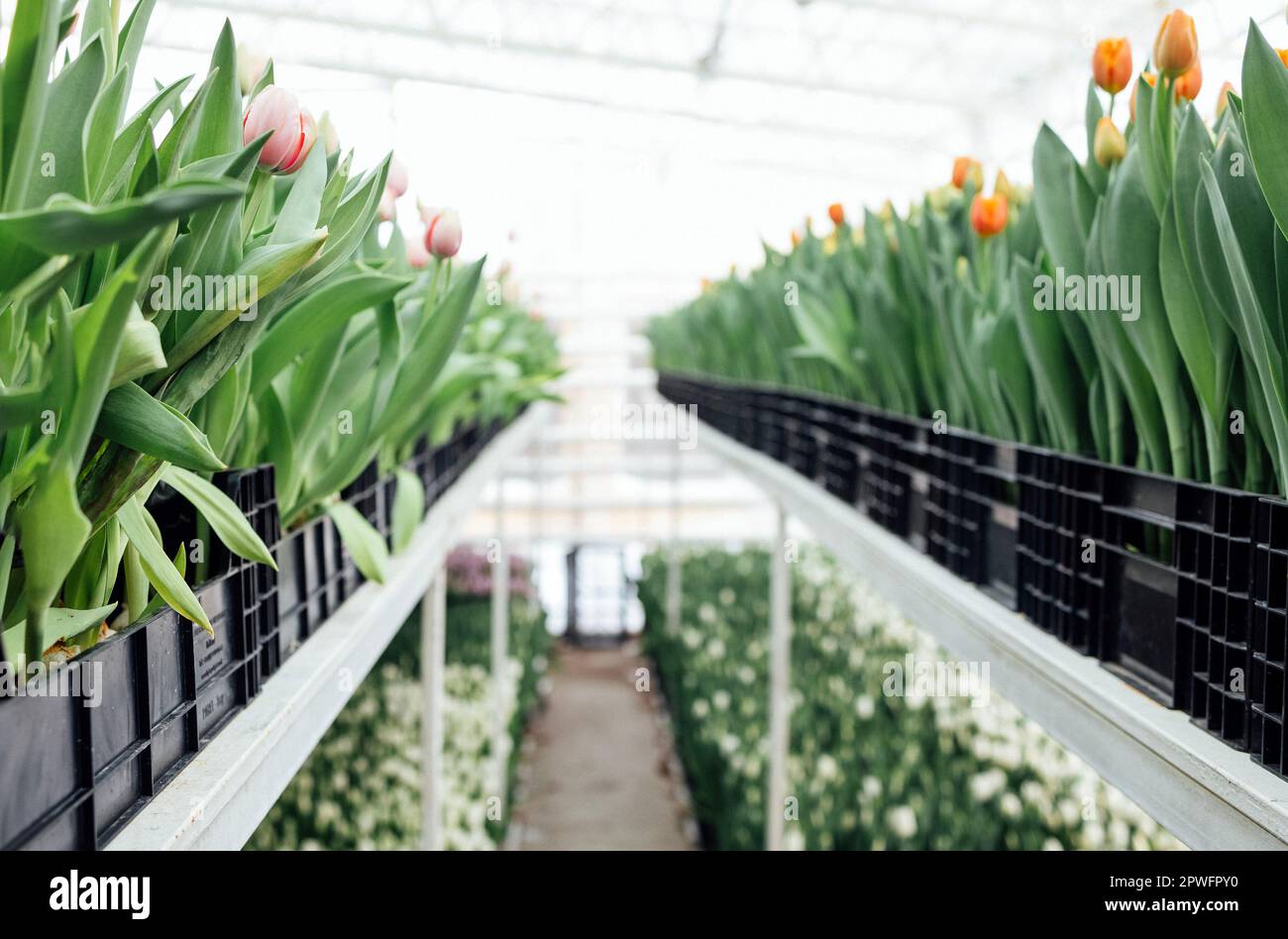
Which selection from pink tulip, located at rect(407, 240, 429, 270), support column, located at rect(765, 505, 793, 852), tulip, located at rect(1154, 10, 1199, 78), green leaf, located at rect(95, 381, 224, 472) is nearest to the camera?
green leaf, located at rect(95, 381, 224, 472)

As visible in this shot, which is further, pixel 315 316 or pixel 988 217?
pixel 988 217

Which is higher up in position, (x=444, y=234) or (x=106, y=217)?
(x=444, y=234)

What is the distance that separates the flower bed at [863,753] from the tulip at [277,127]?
140 cm

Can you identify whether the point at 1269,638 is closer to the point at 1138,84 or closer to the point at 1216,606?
the point at 1216,606

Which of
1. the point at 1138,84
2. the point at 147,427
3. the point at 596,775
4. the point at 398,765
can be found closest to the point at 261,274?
the point at 147,427

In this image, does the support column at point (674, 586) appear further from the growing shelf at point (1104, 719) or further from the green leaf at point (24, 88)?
the green leaf at point (24, 88)

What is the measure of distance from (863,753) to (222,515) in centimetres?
196

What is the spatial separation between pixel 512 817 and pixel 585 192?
8513 mm

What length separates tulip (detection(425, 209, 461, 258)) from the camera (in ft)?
3.76

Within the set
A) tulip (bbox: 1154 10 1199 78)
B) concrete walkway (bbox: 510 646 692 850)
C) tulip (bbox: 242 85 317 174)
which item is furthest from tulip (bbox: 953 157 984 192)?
concrete walkway (bbox: 510 646 692 850)

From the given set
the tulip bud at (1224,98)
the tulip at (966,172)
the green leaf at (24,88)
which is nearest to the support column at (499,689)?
the tulip at (966,172)

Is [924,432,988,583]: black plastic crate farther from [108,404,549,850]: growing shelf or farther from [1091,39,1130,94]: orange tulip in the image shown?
[108,404,549,850]: growing shelf

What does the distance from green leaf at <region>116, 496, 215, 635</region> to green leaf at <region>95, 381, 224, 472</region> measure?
0.32 ft

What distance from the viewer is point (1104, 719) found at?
30.4 inches
